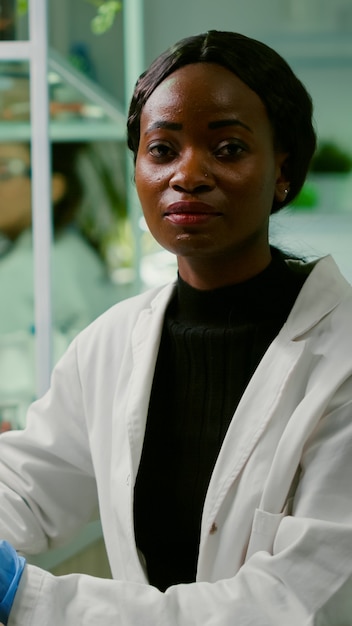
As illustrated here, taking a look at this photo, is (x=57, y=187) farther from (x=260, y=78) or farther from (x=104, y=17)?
(x=260, y=78)

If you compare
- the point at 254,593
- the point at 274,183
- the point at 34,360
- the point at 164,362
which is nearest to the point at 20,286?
the point at 34,360

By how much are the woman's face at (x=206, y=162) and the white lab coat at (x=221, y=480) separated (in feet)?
0.58

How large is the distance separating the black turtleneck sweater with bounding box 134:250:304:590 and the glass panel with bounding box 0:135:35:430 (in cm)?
118

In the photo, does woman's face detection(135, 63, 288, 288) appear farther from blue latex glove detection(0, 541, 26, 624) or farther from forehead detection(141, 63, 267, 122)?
blue latex glove detection(0, 541, 26, 624)

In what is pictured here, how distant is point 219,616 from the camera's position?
1159mm

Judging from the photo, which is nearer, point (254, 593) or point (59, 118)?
point (254, 593)

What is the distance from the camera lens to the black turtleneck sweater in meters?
1.41

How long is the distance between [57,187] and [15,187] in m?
0.13

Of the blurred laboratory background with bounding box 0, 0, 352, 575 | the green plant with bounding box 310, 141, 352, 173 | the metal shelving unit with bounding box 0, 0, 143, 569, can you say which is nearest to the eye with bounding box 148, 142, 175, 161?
the blurred laboratory background with bounding box 0, 0, 352, 575

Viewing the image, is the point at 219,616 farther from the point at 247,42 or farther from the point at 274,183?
the point at 247,42

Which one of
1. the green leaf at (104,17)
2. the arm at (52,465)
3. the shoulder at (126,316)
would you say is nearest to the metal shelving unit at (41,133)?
the green leaf at (104,17)

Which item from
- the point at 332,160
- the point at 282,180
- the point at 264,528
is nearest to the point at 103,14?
the point at 332,160

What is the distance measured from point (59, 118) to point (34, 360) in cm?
66

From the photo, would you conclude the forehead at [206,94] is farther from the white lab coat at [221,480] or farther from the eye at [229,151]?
the white lab coat at [221,480]
